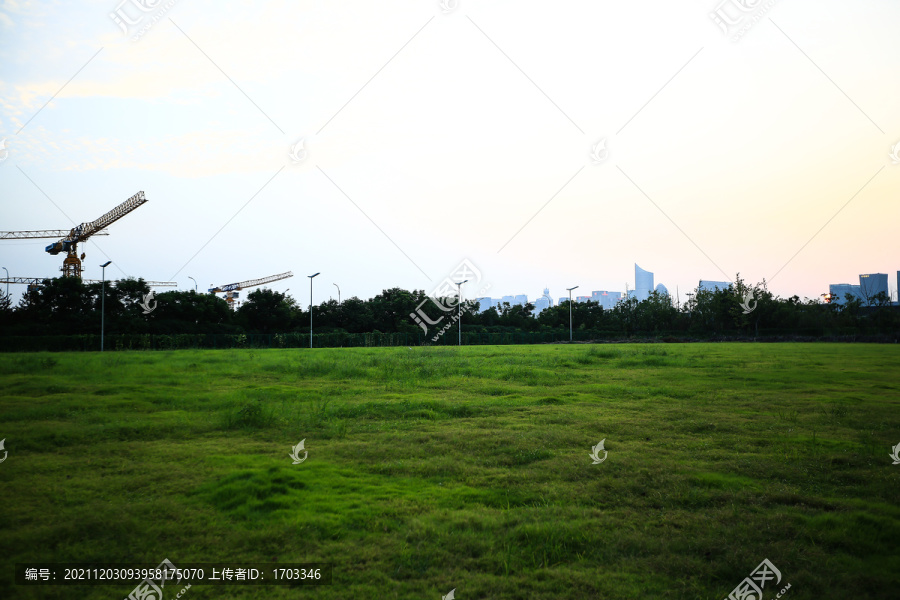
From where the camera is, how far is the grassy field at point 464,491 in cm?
496

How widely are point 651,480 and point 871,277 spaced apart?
4894 inches

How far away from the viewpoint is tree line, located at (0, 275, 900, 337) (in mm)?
54438

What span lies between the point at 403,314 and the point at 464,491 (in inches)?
2678

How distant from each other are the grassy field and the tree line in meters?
47.8

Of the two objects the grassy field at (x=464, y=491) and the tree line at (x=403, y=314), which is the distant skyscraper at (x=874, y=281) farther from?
the grassy field at (x=464, y=491)

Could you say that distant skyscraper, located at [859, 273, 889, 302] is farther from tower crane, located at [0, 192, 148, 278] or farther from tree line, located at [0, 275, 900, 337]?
tower crane, located at [0, 192, 148, 278]

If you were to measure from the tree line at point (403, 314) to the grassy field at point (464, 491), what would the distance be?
157 ft

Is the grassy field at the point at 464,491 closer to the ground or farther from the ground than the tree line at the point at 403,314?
closer to the ground

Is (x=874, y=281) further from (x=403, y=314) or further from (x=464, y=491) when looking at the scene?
(x=464, y=491)

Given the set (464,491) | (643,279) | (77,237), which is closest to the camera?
(464,491)

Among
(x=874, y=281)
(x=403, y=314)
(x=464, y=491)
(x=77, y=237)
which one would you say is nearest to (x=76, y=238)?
(x=77, y=237)

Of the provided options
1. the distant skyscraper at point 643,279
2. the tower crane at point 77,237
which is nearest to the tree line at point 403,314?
the tower crane at point 77,237

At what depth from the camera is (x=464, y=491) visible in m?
7.11

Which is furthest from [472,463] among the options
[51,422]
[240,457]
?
[51,422]
